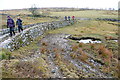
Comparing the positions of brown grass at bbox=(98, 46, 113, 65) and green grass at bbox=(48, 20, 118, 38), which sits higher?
green grass at bbox=(48, 20, 118, 38)

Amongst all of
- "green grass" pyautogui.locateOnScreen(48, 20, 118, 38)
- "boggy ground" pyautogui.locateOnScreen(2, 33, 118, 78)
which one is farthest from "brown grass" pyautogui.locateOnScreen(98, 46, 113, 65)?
"green grass" pyautogui.locateOnScreen(48, 20, 118, 38)

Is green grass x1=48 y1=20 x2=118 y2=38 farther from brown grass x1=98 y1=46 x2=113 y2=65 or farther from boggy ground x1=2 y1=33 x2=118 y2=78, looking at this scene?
brown grass x1=98 y1=46 x2=113 y2=65

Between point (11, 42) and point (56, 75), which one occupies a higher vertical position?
point (11, 42)

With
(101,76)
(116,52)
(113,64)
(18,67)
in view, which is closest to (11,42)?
(18,67)

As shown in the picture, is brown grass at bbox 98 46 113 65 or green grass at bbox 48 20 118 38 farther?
green grass at bbox 48 20 118 38

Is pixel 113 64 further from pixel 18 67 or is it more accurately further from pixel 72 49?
pixel 18 67

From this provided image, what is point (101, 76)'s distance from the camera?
46.6 feet

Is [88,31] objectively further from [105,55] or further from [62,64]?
[62,64]

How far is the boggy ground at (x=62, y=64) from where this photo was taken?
1093cm

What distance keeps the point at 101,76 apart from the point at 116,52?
862 cm

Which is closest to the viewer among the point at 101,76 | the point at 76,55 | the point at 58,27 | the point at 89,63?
the point at 101,76

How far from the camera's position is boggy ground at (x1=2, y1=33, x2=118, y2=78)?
10933mm

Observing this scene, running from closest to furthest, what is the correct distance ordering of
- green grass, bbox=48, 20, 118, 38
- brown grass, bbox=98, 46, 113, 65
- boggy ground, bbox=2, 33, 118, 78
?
boggy ground, bbox=2, 33, 118, 78, brown grass, bbox=98, 46, 113, 65, green grass, bbox=48, 20, 118, 38

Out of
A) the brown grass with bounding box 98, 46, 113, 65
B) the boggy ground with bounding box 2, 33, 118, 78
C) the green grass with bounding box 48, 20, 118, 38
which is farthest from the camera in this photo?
the green grass with bounding box 48, 20, 118, 38
